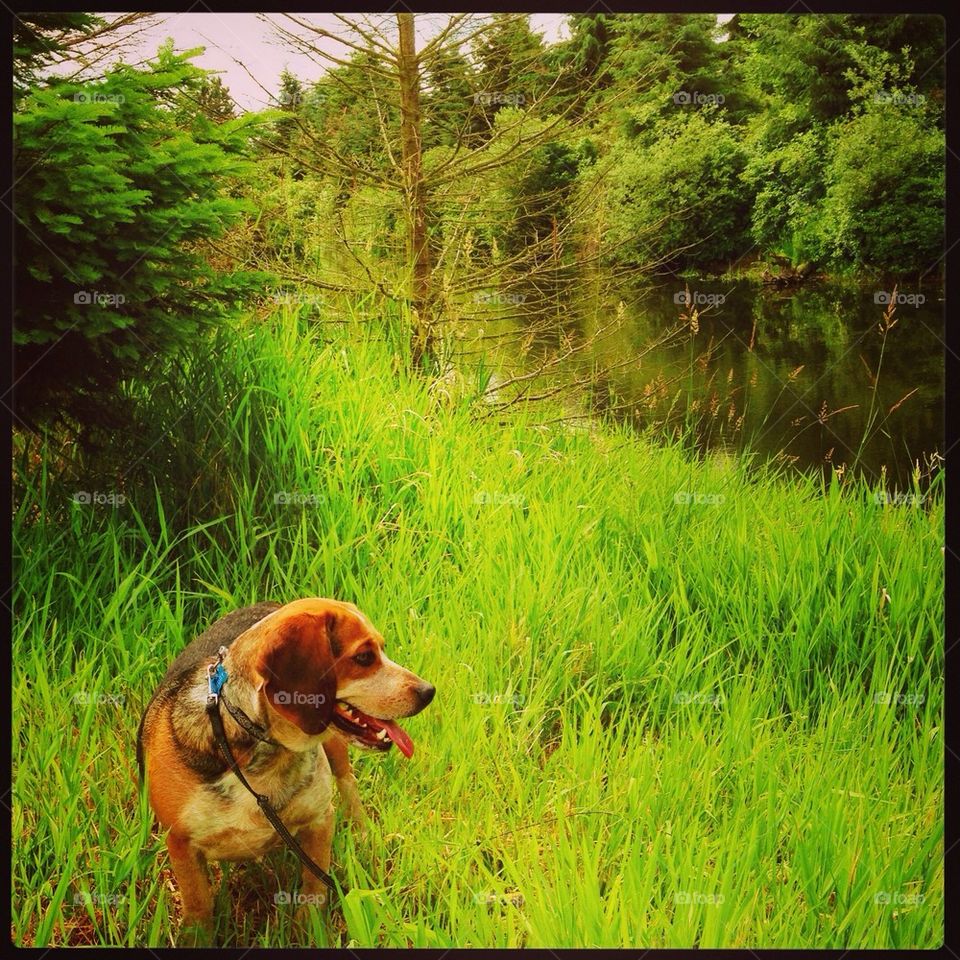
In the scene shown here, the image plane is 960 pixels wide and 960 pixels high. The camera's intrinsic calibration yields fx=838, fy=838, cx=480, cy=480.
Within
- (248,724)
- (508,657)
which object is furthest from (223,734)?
(508,657)

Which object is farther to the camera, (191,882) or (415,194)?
(415,194)

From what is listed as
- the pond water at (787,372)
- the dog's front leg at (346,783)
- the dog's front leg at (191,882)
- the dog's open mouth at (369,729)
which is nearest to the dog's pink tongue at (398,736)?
the dog's open mouth at (369,729)

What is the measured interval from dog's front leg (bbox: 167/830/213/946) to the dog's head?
1.20 feet

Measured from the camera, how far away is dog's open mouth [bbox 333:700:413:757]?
1754 millimetres

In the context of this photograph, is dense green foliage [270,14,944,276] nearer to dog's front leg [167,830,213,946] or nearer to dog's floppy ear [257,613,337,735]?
dog's floppy ear [257,613,337,735]

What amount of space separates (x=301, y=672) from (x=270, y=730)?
17 centimetres

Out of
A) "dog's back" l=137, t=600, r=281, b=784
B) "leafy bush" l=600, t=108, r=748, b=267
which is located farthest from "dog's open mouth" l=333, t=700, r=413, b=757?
"leafy bush" l=600, t=108, r=748, b=267

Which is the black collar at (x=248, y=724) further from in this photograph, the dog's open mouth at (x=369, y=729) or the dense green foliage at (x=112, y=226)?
the dense green foliage at (x=112, y=226)

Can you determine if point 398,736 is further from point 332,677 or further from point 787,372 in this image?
point 787,372

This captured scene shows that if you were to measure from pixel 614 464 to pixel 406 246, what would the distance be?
930mm

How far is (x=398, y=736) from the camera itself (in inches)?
72.7

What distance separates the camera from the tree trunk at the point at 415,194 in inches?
90.7

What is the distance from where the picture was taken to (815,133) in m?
2.33

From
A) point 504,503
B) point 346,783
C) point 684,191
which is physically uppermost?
point 684,191
